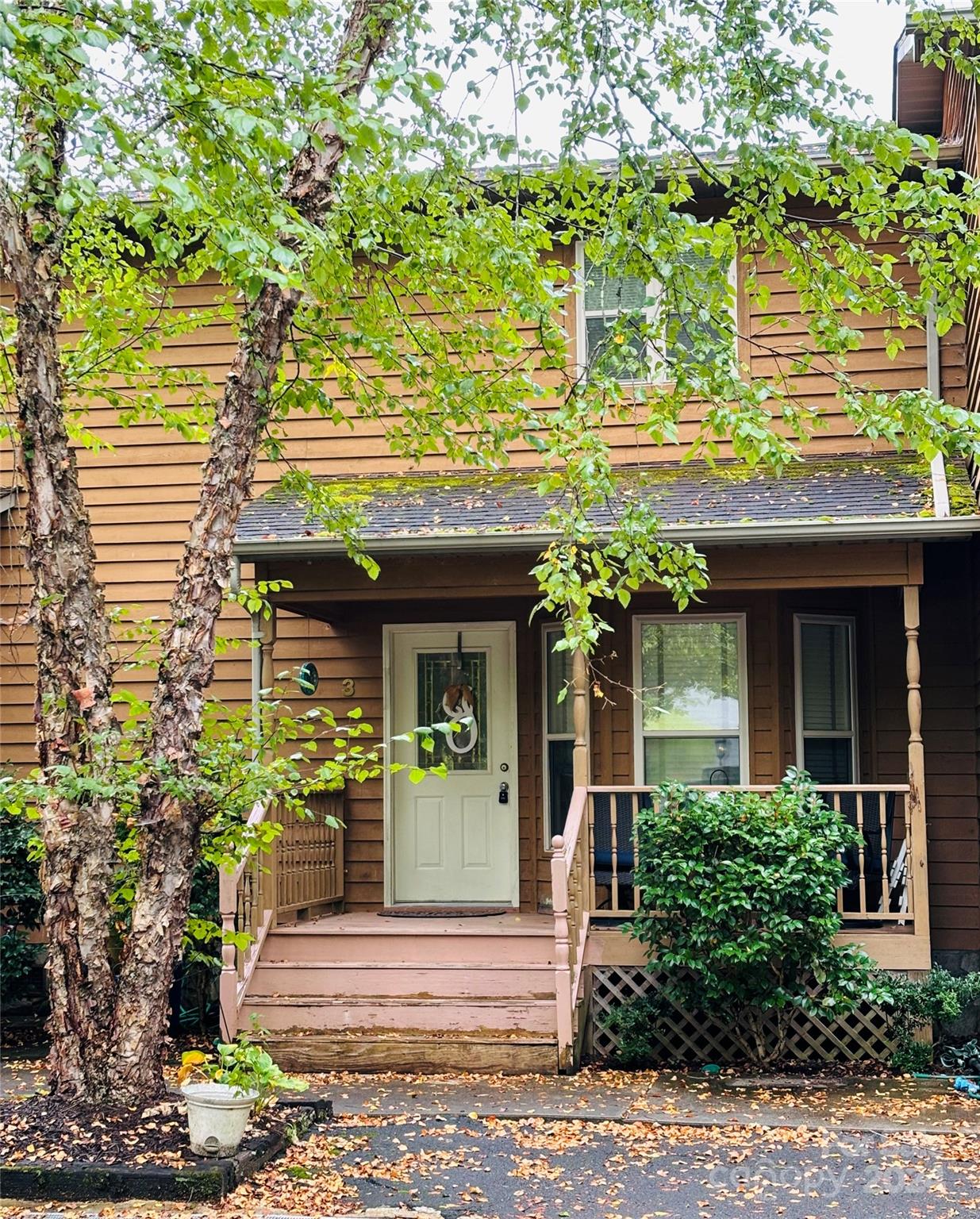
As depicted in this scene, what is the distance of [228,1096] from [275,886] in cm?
344

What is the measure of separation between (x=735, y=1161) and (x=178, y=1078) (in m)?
3.18

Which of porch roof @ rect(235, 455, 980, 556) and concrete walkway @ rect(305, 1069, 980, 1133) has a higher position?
porch roof @ rect(235, 455, 980, 556)

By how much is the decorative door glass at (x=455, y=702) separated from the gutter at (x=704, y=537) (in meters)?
1.86

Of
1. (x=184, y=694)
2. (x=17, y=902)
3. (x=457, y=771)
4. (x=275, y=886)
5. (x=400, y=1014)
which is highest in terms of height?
(x=184, y=694)

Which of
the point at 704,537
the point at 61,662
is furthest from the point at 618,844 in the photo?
the point at 61,662

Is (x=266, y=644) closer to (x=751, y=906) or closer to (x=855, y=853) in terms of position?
(x=751, y=906)

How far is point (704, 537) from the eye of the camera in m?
8.33

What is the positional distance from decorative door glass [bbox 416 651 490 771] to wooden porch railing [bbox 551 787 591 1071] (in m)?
1.85

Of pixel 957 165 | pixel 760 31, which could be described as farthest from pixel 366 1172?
pixel 957 165

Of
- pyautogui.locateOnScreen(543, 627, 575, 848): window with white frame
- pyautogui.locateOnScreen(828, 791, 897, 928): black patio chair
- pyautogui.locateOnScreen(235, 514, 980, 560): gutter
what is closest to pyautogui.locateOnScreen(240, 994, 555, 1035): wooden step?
pyautogui.locateOnScreen(543, 627, 575, 848): window with white frame

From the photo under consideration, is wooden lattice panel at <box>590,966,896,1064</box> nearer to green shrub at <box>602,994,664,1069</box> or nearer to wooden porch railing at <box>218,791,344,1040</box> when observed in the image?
green shrub at <box>602,994,664,1069</box>

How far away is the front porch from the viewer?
26.5ft

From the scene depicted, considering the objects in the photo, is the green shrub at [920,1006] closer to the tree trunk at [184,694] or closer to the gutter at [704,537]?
the gutter at [704,537]

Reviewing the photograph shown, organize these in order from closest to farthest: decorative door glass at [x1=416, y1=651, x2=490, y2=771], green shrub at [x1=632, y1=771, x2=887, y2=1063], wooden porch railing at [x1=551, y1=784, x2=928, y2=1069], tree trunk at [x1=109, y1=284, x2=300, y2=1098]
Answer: tree trunk at [x1=109, y1=284, x2=300, y2=1098] → green shrub at [x1=632, y1=771, x2=887, y2=1063] → wooden porch railing at [x1=551, y1=784, x2=928, y2=1069] → decorative door glass at [x1=416, y1=651, x2=490, y2=771]
